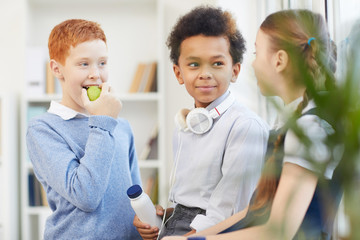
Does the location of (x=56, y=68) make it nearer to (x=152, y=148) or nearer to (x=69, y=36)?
(x=69, y=36)

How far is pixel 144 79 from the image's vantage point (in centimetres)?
318

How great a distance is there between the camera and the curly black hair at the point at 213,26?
3.50 feet

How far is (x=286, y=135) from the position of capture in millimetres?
750

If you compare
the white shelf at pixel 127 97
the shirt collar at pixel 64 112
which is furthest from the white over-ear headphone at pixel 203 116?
the white shelf at pixel 127 97

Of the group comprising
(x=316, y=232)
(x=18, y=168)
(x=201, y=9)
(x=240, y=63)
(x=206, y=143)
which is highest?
(x=201, y=9)

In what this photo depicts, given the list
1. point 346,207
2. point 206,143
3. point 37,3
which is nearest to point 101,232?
point 206,143

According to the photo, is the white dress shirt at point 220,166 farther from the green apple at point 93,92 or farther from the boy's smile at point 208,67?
the green apple at point 93,92

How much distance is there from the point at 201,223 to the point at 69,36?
0.62 m

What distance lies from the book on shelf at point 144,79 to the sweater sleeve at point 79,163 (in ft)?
6.60

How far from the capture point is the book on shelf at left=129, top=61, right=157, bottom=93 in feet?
10.4

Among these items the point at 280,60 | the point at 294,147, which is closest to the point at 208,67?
the point at 280,60

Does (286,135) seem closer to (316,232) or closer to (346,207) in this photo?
(316,232)

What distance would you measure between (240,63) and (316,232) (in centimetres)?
51

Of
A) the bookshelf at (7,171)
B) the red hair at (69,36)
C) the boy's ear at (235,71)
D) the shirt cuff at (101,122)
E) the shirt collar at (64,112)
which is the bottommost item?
the bookshelf at (7,171)
